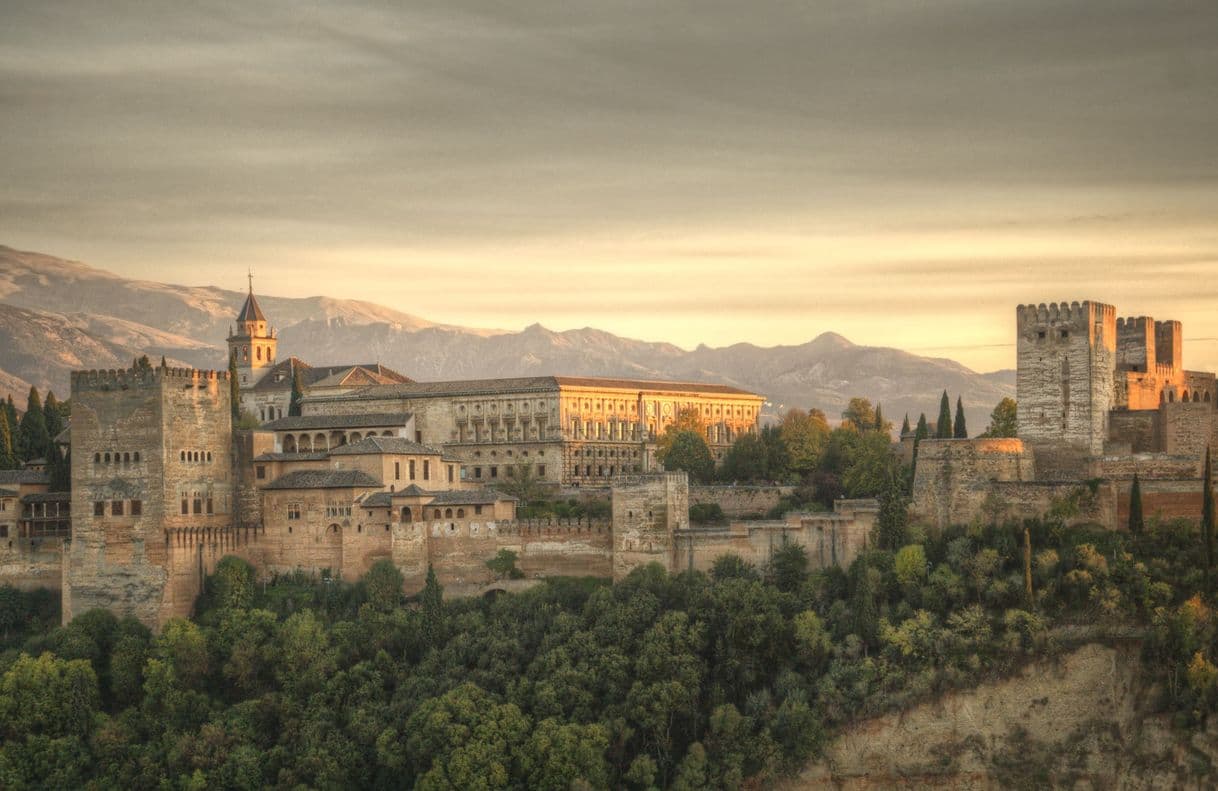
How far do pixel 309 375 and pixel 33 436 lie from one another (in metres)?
26.3

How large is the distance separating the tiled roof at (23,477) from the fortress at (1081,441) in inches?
1351

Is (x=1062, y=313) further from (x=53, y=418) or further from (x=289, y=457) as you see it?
(x=53, y=418)

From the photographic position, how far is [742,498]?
72062 millimetres

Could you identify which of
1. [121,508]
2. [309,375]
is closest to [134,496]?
[121,508]

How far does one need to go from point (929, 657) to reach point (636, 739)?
371 inches

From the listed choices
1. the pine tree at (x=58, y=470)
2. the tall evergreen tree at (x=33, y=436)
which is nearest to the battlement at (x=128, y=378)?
the pine tree at (x=58, y=470)

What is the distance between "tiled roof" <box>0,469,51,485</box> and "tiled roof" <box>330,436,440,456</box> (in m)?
11.8

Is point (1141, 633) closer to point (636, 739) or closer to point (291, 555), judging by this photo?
point (636, 739)

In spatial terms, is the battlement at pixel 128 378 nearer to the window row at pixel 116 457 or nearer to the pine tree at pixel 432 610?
the window row at pixel 116 457

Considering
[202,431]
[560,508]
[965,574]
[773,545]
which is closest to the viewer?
[965,574]

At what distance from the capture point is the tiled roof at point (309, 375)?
10075 cm

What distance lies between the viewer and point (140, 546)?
201ft

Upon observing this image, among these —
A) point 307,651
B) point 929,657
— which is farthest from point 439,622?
point 929,657

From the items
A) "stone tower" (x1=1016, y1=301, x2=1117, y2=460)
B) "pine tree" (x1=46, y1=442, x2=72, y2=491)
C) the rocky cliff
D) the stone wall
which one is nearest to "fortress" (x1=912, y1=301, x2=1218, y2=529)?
"stone tower" (x1=1016, y1=301, x2=1117, y2=460)
